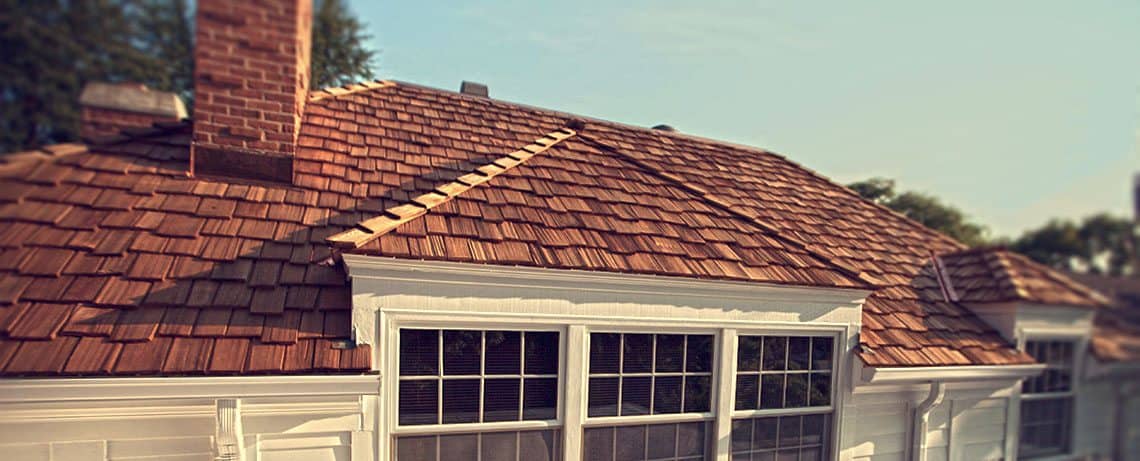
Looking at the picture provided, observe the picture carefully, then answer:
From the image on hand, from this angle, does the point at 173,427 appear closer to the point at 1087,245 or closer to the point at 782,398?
the point at 1087,245

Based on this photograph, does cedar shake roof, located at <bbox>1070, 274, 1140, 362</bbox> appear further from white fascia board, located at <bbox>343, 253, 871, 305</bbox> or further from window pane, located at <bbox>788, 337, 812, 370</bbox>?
window pane, located at <bbox>788, 337, 812, 370</bbox>

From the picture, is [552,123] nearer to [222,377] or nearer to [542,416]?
[542,416]

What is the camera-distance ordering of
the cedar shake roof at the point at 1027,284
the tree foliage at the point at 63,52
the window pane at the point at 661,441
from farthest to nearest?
the window pane at the point at 661,441 → the tree foliage at the point at 63,52 → the cedar shake roof at the point at 1027,284

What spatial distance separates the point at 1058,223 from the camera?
3.13 feet

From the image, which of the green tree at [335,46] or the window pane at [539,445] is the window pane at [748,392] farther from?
the green tree at [335,46]

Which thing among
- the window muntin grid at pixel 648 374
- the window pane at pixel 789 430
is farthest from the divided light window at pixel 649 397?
the window pane at pixel 789 430

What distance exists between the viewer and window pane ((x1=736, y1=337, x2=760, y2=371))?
11.3 ft

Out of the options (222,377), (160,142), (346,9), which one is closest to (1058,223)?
(346,9)

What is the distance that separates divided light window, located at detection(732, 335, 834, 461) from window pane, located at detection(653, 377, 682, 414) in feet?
1.58

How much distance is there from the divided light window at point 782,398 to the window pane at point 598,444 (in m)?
0.96

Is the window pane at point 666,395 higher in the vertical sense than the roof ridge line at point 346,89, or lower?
lower

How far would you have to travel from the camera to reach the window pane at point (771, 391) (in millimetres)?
3545

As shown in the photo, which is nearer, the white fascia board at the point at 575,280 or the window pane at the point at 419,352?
the white fascia board at the point at 575,280

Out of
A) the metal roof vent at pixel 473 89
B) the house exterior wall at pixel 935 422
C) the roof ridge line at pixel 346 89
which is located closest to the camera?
the house exterior wall at pixel 935 422
